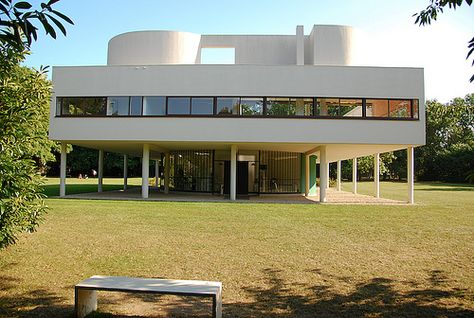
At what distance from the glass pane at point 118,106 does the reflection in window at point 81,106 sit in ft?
1.16

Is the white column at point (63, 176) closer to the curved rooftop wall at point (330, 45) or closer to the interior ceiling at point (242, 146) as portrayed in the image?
the interior ceiling at point (242, 146)

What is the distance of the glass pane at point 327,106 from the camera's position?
20594 mm

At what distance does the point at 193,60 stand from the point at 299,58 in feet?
22.7

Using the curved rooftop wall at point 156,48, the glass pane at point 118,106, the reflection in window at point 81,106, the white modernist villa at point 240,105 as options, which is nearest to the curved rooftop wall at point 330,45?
the white modernist villa at point 240,105

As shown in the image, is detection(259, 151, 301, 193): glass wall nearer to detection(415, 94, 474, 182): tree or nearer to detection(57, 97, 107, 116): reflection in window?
detection(57, 97, 107, 116): reflection in window

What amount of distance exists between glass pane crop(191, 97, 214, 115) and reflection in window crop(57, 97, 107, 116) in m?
5.04

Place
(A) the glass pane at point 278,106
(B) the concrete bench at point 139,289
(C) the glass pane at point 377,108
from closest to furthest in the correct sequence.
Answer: (B) the concrete bench at point 139,289 → (C) the glass pane at point 377,108 → (A) the glass pane at point 278,106

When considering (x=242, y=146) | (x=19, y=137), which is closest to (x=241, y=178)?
(x=242, y=146)

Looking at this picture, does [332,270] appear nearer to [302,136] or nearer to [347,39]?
[302,136]

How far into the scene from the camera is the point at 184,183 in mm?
28234

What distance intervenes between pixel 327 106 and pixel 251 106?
409cm

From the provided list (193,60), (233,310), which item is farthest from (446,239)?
(193,60)

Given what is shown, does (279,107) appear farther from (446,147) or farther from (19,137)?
(446,147)

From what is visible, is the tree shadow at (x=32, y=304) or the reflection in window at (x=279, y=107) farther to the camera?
the reflection in window at (x=279, y=107)
